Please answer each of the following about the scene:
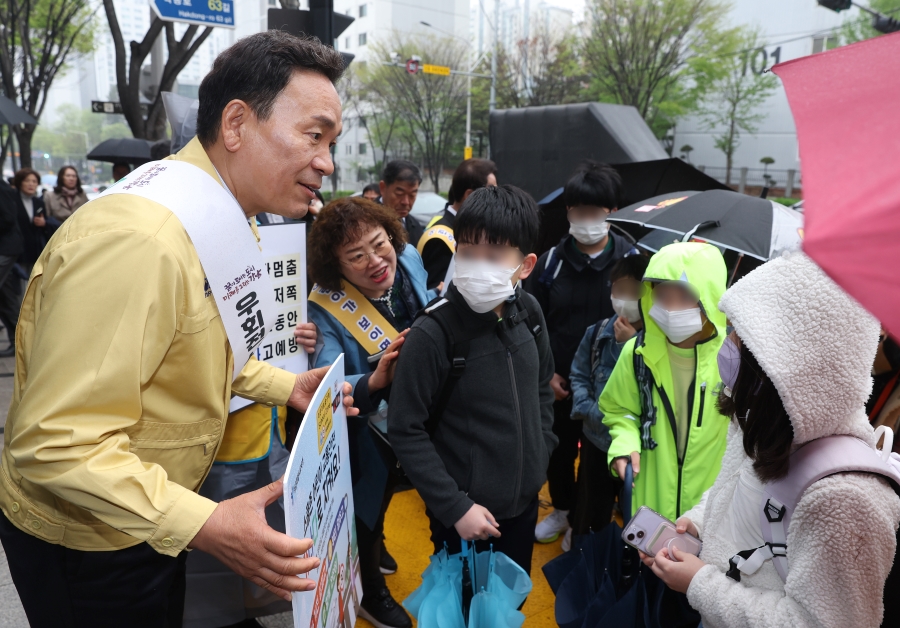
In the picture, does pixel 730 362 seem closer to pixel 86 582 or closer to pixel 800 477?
pixel 800 477

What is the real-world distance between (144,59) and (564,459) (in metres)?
9.08

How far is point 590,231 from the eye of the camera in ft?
11.7

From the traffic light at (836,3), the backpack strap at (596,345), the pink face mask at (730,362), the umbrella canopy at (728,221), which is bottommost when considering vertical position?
the backpack strap at (596,345)

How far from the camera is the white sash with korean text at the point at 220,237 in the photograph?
54.5 inches

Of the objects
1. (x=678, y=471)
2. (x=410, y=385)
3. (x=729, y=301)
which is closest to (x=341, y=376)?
(x=410, y=385)

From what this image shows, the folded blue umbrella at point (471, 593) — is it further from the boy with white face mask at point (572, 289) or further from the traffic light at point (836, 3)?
the traffic light at point (836, 3)

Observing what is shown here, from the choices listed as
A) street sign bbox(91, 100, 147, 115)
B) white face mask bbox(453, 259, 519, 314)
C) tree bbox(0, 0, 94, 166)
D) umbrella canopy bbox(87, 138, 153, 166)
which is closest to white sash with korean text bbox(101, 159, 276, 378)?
white face mask bbox(453, 259, 519, 314)

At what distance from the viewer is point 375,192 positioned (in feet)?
25.6

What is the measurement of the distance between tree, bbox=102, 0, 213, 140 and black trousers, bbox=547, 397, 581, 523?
7.82m

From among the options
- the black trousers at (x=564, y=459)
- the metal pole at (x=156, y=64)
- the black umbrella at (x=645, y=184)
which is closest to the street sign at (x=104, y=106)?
the metal pole at (x=156, y=64)

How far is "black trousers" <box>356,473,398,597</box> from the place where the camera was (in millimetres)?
2738

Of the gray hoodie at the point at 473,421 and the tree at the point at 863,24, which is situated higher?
the tree at the point at 863,24

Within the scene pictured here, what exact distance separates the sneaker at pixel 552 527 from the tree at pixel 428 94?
26050 mm

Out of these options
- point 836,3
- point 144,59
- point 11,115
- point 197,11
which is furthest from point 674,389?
point 144,59
